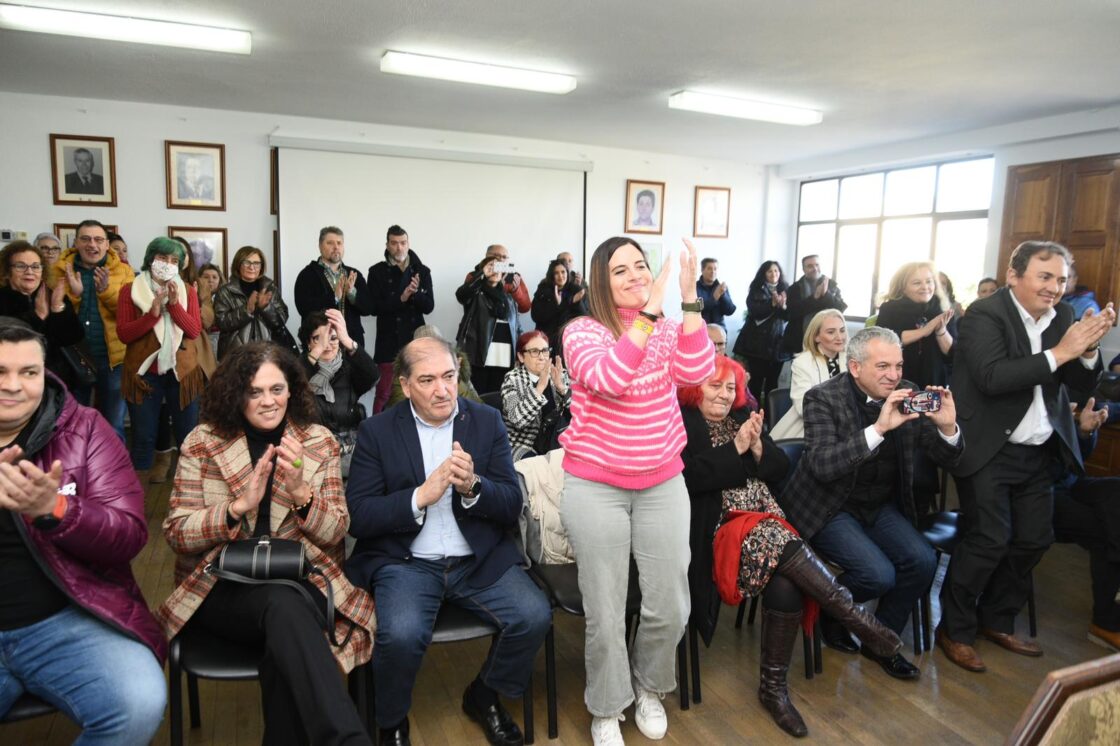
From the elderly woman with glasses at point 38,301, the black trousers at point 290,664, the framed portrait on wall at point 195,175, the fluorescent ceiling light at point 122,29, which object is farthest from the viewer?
the framed portrait on wall at point 195,175

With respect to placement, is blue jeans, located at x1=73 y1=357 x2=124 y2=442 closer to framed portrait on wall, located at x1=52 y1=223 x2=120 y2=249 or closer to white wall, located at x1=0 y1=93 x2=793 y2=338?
framed portrait on wall, located at x1=52 y1=223 x2=120 y2=249

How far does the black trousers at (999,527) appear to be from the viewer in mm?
2770

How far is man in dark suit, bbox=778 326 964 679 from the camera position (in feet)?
8.63

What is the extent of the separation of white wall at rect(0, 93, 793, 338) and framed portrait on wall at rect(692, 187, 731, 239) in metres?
0.97

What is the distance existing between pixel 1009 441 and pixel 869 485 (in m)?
0.56

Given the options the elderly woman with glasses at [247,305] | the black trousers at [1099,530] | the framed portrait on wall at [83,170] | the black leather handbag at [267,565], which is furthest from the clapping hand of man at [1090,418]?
the framed portrait on wall at [83,170]

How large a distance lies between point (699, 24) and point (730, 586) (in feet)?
10.1

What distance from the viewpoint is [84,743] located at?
1.62 m

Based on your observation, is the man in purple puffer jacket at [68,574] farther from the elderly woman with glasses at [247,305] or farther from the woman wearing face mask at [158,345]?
the elderly woman with glasses at [247,305]

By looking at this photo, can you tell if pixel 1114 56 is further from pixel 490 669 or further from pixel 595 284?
pixel 490 669

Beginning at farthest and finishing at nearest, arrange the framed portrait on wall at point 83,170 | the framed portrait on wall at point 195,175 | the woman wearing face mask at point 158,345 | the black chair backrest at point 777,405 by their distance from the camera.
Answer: the framed portrait on wall at point 195,175
the framed portrait on wall at point 83,170
the woman wearing face mask at point 158,345
the black chair backrest at point 777,405

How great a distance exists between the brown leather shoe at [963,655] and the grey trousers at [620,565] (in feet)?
4.30

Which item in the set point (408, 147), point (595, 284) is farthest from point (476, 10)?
point (408, 147)

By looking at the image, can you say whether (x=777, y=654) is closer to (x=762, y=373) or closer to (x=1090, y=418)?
Result: (x=1090, y=418)
